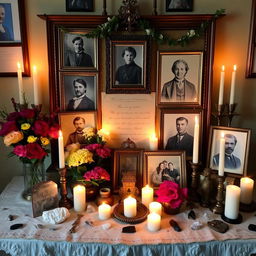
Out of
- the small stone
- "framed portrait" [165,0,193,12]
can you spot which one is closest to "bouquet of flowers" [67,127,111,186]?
the small stone

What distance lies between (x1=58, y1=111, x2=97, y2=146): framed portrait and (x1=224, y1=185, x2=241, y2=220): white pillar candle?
2.75 feet

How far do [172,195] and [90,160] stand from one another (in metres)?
0.47

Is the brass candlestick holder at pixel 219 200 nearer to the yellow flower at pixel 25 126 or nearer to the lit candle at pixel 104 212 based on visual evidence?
the lit candle at pixel 104 212

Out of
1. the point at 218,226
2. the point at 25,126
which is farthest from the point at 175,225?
the point at 25,126

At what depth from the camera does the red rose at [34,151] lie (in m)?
1.33

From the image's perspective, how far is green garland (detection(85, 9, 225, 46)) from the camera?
1461 millimetres

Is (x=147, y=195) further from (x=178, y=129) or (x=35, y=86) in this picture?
(x=35, y=86)

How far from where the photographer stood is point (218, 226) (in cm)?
123

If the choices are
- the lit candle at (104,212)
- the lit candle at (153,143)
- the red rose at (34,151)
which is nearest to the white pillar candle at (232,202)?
the lit candle at (153,143)

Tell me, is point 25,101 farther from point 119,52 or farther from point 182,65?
point 182,65

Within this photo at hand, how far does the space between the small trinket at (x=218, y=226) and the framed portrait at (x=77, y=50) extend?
104 cm

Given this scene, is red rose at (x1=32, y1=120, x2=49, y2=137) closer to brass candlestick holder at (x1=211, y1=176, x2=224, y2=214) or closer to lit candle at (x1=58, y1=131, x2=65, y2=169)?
lit candle at (x1=58, y1=131, x2=65, y2=169)

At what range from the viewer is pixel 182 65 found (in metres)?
1.56

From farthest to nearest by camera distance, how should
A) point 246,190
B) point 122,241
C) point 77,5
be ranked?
1. point 77,5
2. point 246,190
3. point 122,241
